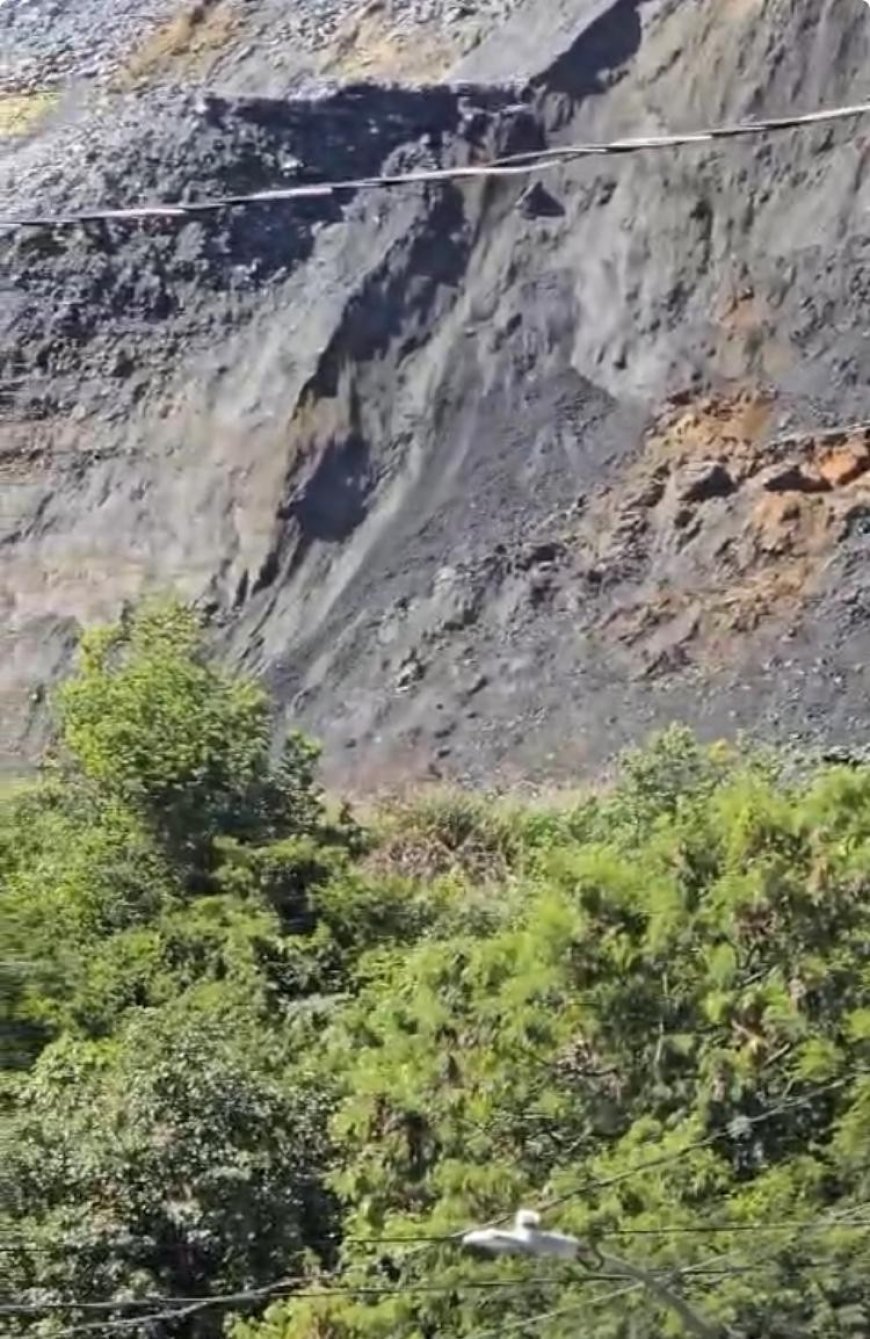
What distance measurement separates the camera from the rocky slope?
78.6 feet

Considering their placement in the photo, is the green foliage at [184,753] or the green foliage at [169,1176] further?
the green foliage at [184,753]

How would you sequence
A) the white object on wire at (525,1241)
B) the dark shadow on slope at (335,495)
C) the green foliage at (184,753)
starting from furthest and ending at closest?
the dark shadow on slope at (335,495) < the green foliage at (184,753) < the white object on wire at (525,1241)

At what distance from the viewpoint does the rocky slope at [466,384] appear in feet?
78.6

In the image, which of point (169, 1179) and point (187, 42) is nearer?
point (169, 1179)

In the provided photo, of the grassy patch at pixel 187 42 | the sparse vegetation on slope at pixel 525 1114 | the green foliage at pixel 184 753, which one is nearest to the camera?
the sparse vegetation on slope at pixel 525 1114

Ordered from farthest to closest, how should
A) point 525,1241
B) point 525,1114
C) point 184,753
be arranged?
point 184,753, point 525,1114, point 525,1241

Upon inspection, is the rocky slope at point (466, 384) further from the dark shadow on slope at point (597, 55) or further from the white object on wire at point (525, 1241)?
the white object on wire at point (525, 1241)

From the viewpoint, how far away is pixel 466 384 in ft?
87.8

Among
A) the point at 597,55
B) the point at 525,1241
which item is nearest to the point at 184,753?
the point at 525,1241

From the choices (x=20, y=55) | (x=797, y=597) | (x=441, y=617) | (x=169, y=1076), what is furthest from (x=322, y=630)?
(x=169, y=1076)

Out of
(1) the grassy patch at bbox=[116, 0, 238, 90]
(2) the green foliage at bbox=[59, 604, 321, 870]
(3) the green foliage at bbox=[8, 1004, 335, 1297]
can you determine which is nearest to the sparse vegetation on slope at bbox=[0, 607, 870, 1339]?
(3) the green foliage at bbox=[8, 1004, 335, 1297]

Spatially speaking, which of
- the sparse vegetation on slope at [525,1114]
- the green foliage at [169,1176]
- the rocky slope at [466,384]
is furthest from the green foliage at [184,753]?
the green foliage at [169,1176]

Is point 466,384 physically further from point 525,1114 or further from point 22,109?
point 525,1114

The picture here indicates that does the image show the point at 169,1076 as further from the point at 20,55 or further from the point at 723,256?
the point at 20,55
